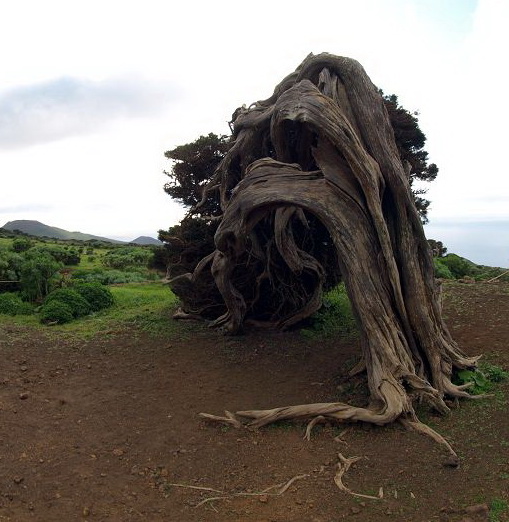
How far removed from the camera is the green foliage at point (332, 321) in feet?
34.8

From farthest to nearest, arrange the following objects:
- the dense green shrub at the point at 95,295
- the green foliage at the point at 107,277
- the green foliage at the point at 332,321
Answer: the green foliage at the point at 107,277 < the dense green shrub at the point at 95,295 < the green foliage at the point at 332,321

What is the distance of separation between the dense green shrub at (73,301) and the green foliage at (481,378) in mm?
9661

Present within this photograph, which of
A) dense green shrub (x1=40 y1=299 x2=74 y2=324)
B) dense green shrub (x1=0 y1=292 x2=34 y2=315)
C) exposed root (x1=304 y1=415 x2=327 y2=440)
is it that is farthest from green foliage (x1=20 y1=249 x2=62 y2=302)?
exposed root (x1=304 y1=415 x2=327 y2=440)

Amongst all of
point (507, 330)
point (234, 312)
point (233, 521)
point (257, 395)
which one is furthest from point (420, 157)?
point (233, 521)

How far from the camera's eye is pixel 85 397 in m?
7.86

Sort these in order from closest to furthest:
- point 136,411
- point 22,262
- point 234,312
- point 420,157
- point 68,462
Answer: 1. point 68,462
2. point 136,411
3. point 234,312
4. point 420,157
5. point 22,262

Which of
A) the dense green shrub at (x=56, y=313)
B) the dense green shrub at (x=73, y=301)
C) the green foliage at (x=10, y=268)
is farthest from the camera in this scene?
the green foliage at (x=10, y=268)

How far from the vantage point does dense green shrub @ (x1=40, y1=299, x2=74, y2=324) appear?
1284 centimetres

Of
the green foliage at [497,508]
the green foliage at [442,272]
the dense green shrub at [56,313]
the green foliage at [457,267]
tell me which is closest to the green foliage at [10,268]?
the dense green shrub at [56,313]

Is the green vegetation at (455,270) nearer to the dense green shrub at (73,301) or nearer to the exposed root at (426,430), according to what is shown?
the dense green shrub at (73,301)

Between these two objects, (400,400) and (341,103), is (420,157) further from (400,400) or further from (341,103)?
(400,400)

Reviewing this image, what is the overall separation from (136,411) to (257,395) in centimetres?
179

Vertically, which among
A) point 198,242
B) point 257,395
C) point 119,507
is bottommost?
point 119,507

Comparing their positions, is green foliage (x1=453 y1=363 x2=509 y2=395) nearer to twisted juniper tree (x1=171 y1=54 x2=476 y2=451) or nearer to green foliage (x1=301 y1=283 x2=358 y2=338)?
twisted juniper tree (x1=171 y1=54 x2=476 y2=451)
